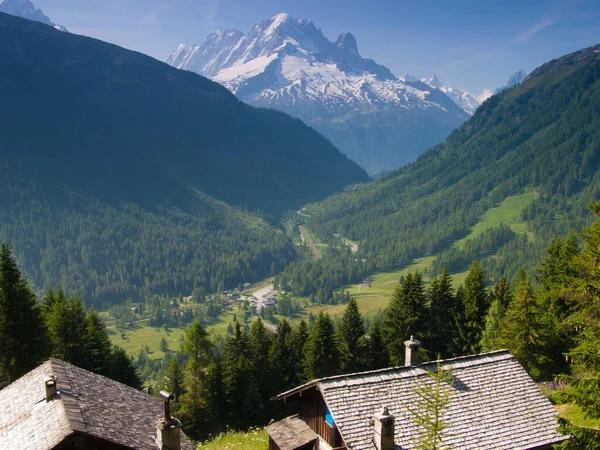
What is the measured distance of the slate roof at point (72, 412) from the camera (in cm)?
1889

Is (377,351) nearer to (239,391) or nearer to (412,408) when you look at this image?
(239,391)

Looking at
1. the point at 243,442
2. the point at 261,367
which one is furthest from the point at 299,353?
the point at 243,442

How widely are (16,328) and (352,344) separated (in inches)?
1449

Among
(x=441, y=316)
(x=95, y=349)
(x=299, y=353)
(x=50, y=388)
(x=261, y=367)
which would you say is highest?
(x=50, y=388)

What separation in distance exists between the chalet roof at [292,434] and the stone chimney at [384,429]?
5763mm

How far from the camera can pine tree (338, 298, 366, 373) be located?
193ft

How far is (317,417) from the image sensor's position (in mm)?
25438

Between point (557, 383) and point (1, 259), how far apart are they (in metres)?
47.6

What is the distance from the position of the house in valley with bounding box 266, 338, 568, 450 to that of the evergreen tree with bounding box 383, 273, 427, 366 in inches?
1195

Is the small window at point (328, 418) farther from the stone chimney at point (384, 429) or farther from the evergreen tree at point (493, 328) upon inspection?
the evergreen tree at point (493, 328)

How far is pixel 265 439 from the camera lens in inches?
1280

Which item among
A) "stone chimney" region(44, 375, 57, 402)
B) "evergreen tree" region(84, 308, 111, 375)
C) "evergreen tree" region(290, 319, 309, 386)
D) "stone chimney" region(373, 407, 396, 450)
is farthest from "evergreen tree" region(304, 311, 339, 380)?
"stone chimney" region(44, 375, 57, 402)

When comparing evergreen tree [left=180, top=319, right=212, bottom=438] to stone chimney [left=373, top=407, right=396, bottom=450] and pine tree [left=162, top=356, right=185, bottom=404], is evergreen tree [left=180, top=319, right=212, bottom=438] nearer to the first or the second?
pine tree [left=162, top=356, right=185, bottom=404]

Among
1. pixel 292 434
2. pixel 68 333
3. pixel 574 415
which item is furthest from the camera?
pixel 68 333
